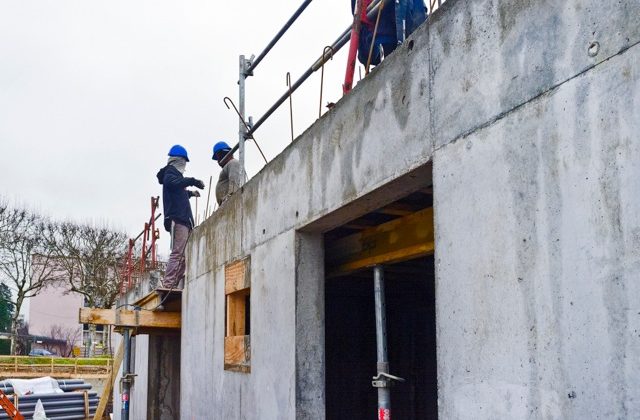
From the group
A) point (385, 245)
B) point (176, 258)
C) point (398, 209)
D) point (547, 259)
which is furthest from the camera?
Answer: point (176, 258)

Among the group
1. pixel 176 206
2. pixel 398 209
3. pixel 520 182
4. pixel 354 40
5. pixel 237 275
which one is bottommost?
pixel 237 275

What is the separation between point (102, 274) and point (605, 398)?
31904 millimetres

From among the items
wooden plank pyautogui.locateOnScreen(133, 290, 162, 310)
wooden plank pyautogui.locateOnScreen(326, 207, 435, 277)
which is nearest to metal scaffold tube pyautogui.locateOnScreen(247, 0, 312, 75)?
wooden plank pyautogui.locateOnScreen(326, 207, 435, 277)

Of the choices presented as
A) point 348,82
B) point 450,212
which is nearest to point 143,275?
point 348,82

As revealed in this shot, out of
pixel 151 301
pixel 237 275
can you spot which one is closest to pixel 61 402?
pixel 151 301

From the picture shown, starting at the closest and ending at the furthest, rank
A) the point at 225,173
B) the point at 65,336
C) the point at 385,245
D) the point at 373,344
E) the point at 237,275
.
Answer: the point at 385,245
the point at 237,275
the point at 373,344
the point at 225,173
the point at 65,336

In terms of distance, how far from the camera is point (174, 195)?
9.12m

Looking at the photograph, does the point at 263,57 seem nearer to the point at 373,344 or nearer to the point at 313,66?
the point at 313,66

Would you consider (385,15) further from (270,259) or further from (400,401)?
(400,401)

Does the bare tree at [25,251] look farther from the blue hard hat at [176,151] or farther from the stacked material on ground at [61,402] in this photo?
the blue hard hat at [176,151]

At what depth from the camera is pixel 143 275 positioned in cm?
1242

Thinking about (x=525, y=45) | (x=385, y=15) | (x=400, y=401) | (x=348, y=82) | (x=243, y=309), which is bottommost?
(x=400, y=401)

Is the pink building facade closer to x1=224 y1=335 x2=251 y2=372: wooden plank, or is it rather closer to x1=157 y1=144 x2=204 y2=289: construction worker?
x1=157 y1=144 x2=204 y2=289: construction worker

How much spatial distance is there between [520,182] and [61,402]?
17480 mm
